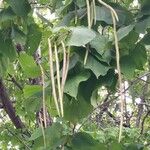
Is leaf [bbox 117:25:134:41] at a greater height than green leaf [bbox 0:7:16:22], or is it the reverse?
green leaf [bbox 0:7:16:22]

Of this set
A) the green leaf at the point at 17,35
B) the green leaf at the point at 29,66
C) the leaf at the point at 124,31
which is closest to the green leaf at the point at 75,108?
the green leaf at the point at 29,66

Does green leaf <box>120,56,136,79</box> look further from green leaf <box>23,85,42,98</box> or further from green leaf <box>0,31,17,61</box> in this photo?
green leaf <box>0,31,17,61</box>

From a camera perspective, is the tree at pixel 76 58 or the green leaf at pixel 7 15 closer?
the tree at pixel 76 58

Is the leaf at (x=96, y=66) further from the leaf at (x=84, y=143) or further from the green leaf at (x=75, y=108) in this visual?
the leaf at (x=84, y=143)

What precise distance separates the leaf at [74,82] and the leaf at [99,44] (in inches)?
2.9

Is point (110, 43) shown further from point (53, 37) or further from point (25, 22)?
point (25, 22)

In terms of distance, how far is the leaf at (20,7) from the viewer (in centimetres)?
148

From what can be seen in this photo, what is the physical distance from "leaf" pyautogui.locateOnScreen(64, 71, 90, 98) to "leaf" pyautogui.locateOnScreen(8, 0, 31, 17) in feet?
1.22

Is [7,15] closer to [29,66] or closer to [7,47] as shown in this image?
[7,47]

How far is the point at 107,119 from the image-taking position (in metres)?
4.47

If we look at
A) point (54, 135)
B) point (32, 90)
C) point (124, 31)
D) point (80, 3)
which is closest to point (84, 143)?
point (54, 135)

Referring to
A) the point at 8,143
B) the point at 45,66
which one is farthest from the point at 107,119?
the point at 45,66

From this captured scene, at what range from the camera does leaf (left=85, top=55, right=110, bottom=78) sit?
4.04 ft

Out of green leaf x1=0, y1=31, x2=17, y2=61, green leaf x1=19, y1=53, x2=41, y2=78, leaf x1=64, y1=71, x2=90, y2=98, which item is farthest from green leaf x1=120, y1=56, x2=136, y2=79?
green leaf x1=0, y1=31, x2=17, y2=61
